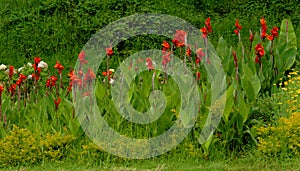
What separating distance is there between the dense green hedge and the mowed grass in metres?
4.44

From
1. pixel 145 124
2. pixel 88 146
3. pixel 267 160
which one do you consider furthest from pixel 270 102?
pixel 88 146

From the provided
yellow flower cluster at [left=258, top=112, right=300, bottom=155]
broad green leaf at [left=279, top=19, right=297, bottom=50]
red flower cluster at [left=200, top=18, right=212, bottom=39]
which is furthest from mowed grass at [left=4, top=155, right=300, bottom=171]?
broad green leaf at [left=279, top=19, right=297, bottom=50]

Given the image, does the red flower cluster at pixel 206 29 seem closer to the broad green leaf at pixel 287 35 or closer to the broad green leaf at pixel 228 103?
the broad green leaf at pixel 228 103

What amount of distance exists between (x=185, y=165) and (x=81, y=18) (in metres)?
6.14

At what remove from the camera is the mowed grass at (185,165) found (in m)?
5.58

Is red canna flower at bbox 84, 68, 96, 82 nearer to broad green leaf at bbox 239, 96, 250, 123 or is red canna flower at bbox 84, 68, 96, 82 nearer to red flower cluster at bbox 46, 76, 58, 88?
red flower cluster at bbox 46, 76, 58, 88

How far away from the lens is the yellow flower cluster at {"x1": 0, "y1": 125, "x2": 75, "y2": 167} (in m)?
5.95

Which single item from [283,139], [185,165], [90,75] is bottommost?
[185,165]

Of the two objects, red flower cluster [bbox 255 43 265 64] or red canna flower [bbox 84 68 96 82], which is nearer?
red canna flower [bbox 84 68 96 82]

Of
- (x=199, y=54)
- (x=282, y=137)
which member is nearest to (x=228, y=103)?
(x=282, y=137)

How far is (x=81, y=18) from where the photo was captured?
1123 centimetres

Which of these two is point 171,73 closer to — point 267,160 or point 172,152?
point 172,152

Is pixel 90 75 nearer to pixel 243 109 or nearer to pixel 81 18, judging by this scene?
pixel 243 109

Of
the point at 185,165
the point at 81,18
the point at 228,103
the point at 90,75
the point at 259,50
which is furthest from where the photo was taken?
the point at 81,18
